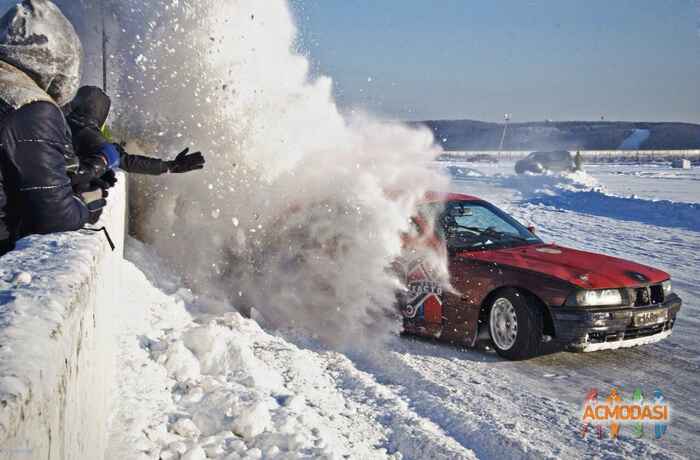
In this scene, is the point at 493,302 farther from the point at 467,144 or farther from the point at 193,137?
the point at 467,144

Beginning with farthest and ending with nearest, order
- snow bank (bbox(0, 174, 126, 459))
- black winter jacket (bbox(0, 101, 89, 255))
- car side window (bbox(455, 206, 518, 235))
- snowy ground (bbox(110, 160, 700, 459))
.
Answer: car side window (bbox(455, 206, 518, 235)) < snowy ground (bbox(110, 160, 700, 459)) < black winter jacket (bbox(0, 101, 89, 255)) < snow bank (bbox(0, 174, 126, 459))

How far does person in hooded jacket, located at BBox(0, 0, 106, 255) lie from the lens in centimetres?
269

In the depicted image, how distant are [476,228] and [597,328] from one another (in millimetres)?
1657

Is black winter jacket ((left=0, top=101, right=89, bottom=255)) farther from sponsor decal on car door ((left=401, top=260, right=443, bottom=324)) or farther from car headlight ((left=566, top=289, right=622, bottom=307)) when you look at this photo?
car headlight ((left=566, top=289, right=622, bottom=307))

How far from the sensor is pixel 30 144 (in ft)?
8.87

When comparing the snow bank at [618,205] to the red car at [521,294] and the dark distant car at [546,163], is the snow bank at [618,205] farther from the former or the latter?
the dark distant car at [546,163]

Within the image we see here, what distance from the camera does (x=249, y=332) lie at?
17.4 ft

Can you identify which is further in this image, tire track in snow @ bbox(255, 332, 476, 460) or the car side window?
the car side window

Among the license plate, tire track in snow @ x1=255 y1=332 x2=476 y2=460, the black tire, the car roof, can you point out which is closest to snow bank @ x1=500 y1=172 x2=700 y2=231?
the car roof

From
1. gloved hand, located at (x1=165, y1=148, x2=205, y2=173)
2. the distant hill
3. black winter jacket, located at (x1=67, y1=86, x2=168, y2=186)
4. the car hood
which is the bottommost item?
the car hood

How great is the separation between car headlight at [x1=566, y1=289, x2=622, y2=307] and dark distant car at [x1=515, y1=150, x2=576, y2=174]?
118ft

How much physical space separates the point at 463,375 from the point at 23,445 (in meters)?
4.08

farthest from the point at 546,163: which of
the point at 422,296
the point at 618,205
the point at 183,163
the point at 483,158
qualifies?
the point at 183,163

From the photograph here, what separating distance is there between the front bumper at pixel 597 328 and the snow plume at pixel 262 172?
5.13ft
